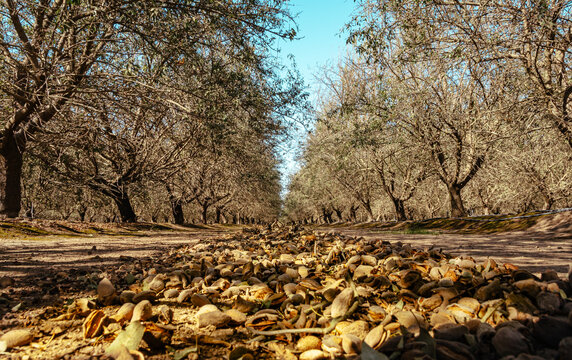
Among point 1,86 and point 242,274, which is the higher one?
point 1,86

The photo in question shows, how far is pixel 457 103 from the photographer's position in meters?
10.4

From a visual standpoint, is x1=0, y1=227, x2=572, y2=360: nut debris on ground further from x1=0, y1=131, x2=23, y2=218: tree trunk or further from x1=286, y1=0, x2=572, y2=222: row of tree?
x1=0, y1=131, x2=23, y2=218: tree trunk

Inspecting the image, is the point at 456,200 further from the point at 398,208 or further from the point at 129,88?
the point at 129,88

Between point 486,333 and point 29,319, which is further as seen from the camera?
point 29,319

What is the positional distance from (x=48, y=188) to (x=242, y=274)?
11.0 m

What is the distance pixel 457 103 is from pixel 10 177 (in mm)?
12781

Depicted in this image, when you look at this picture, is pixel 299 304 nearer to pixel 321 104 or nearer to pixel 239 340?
pixel 239 340

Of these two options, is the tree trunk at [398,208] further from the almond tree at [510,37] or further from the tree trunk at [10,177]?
the tree trunk at [10,177]

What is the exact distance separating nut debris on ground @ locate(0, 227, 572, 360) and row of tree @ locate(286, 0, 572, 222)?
5319 mm

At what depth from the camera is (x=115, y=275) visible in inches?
105

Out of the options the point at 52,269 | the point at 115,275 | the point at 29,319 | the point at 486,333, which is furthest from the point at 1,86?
the point at 486,333

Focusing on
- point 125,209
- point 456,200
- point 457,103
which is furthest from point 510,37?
point 125,209

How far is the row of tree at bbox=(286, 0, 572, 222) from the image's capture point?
627 centimetres

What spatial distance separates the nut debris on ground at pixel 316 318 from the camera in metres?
1.28
